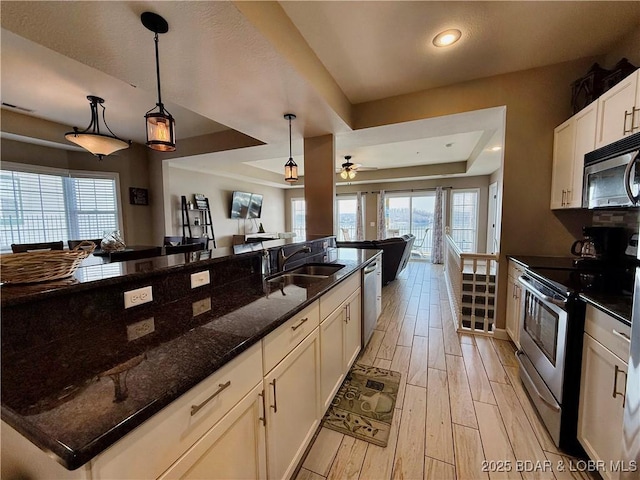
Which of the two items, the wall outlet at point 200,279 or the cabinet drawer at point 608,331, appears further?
the wall outlet at point 200,279

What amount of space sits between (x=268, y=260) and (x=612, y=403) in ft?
6.70

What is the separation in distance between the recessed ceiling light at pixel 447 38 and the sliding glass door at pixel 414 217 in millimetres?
5660

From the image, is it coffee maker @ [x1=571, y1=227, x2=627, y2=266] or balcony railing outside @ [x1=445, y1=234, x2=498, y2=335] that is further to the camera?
balcony railing outside @ [x1=445, y1=234, x2=498, y2=335]

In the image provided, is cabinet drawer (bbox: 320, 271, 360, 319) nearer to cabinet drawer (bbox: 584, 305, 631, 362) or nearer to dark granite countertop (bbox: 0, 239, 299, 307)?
dark granite countertop (bbox: 0, 239, 299, 307)

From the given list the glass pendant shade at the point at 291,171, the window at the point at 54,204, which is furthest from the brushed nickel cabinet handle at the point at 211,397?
the window at the point at 54,204

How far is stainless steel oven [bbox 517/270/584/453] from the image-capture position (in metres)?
1.46

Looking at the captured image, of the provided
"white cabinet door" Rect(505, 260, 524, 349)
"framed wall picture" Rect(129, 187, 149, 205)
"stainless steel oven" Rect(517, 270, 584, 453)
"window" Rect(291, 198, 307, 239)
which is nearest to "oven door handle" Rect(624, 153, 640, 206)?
"stainless steel oven" Rect(517, 270, 584, 453)

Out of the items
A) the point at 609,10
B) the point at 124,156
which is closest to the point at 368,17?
the point at 609,10

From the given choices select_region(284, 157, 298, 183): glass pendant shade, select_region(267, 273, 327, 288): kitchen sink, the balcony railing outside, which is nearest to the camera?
select_region(267, 273, 327, 288): kitchen sink

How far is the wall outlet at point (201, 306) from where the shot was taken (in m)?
1.25

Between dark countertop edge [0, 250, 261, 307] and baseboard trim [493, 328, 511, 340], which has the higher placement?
dark countertop edge [0, 250, 261, 307]

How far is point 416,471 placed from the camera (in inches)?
55.9

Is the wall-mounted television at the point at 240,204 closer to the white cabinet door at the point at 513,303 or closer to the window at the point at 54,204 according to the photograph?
the window at the point at 54,204

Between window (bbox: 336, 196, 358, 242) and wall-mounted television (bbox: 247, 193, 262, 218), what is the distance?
2.54m
